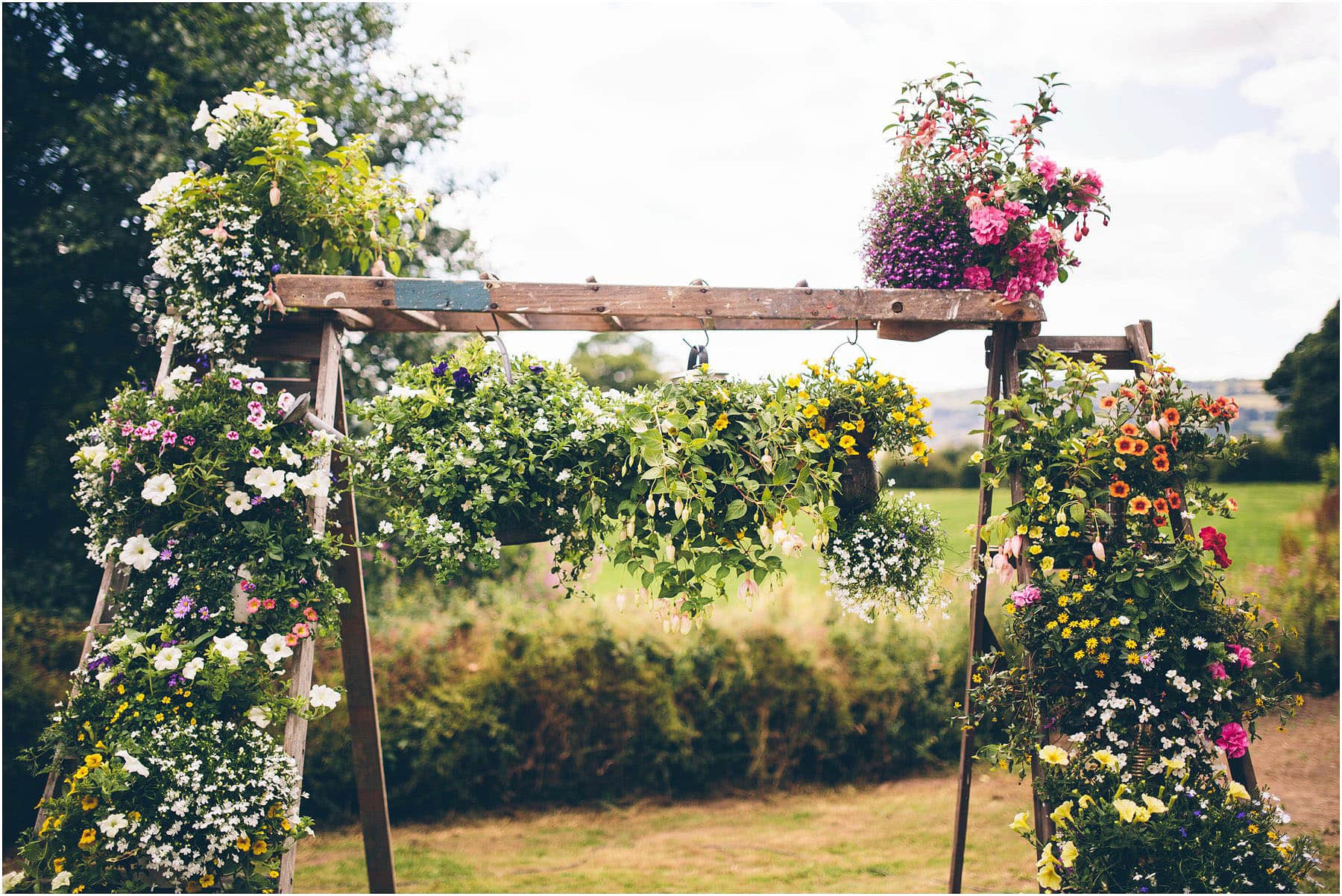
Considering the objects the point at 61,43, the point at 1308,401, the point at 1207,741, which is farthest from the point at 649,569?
the point at 1308,401

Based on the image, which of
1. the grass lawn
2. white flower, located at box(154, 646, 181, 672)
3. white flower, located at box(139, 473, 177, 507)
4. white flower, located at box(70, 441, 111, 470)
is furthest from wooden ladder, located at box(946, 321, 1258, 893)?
white flower, located at box(70, 441, 111, 470)

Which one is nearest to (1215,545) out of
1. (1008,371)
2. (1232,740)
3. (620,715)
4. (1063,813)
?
(1232,740)

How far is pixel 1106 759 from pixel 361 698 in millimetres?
2728

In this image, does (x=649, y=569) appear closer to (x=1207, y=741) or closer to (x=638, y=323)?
(x=638, y=323)

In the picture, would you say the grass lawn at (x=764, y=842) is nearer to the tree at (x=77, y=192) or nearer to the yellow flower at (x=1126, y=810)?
the yellow flower at (x=1126, y=810)

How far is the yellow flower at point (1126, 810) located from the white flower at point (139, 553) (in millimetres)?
3119

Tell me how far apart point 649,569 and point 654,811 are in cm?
354

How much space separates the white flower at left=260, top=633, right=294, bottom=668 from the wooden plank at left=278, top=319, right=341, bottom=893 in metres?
0.12

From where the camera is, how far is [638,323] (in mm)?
2934

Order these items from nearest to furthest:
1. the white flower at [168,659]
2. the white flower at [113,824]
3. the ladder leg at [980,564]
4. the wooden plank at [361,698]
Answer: the white flower at [113,824]
the white flower at [168,659]
the ladder leg at [980,564]
the wooden plank at [361,698]

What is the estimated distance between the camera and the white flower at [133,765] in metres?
2.22

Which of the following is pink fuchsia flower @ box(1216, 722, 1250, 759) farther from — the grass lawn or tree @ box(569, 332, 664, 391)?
tree @ box(569, 332, 664, 391)

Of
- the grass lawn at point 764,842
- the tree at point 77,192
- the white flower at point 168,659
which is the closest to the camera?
the white flower at point 168,659

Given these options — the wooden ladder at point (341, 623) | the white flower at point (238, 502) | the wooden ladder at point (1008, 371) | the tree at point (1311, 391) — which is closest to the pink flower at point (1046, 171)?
the wooden ladder at point (1008, 371)
